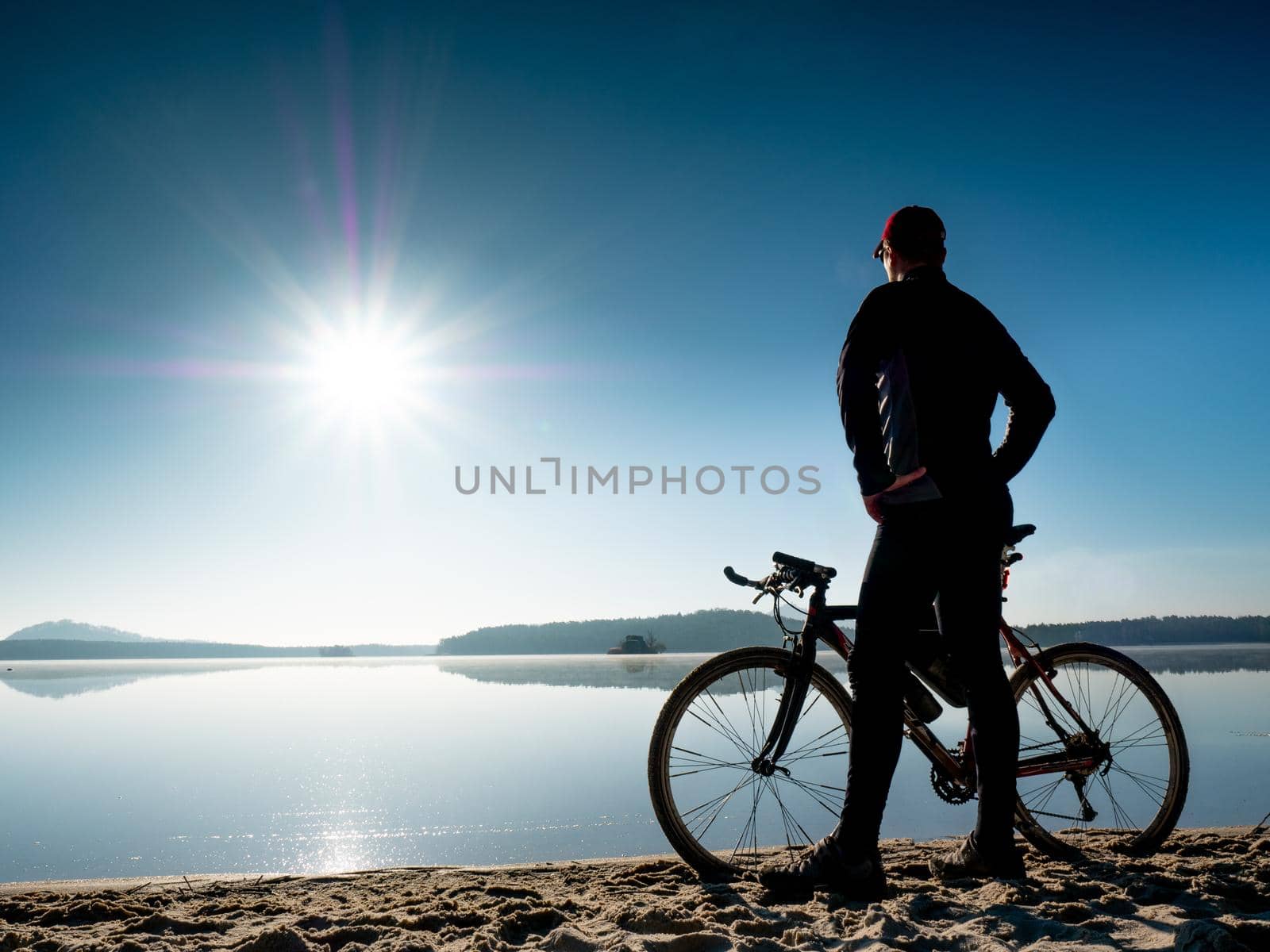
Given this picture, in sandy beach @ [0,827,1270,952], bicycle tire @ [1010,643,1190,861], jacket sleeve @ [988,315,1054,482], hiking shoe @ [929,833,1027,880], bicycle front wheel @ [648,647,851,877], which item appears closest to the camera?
sandy beach @ [0,827,1270,952]

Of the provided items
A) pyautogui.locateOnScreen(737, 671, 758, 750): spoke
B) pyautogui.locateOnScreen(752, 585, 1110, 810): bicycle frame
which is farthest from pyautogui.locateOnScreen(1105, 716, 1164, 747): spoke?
pyautogui.locateOnScreen(737, 671, 758, 750): spoke

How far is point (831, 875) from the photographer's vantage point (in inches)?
86.9

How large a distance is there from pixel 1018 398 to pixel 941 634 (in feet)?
2.75

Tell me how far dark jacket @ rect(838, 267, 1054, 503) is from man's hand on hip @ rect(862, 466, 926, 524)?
0.02 metres

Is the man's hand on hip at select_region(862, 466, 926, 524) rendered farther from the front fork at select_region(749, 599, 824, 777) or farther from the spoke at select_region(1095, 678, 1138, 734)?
the spoke at select_region(1095, 678, 1138, 734)

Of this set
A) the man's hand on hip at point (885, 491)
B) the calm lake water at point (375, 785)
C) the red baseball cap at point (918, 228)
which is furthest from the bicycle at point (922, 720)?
the red baseball cap at point (918, 228)

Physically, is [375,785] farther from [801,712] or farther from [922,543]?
[922,543]

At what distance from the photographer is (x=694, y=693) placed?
2.59 meters

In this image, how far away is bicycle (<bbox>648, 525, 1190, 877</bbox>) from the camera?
2.60m

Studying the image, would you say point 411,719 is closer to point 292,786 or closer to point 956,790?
point 292,786

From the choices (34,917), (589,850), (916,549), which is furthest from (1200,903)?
(34,917)

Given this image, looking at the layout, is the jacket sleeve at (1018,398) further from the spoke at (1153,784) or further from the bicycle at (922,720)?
the spoke at (1153,784)

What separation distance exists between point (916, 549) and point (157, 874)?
3.39m

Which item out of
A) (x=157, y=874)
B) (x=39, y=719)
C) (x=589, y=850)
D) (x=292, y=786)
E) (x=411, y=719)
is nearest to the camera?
(x=157, y=874)
